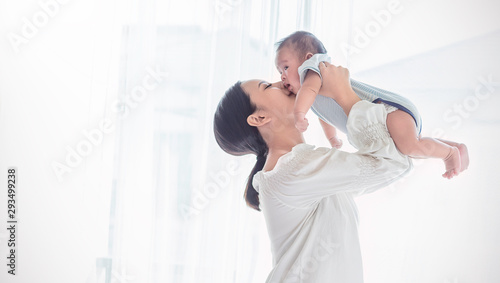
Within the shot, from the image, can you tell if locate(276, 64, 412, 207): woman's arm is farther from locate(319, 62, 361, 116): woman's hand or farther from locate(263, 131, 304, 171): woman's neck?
locate(263, 131, 304, 171): woman's neck

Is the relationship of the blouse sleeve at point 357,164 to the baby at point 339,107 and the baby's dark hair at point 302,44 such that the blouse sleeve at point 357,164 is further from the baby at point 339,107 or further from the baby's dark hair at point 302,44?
the baby's dark hair at point 302,44

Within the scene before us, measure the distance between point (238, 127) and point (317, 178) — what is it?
12.2 inches

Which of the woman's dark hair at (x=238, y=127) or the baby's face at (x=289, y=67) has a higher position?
the baby's face at (x=289, y=67)

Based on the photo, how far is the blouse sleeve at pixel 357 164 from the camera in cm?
89

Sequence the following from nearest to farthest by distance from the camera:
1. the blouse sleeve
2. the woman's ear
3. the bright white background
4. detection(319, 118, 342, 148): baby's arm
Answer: the blouse sleeve
the woman's ear
detection(319, 118, 342, 148): baby's arm
the bright white background

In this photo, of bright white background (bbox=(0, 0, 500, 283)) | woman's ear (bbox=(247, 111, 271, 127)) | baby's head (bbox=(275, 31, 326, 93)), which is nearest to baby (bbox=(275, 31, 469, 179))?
baby's head (bbox=(275, 31, 326, 93))

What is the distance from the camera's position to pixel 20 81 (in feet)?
7.31

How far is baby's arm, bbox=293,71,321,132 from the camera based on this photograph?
2.98 feet

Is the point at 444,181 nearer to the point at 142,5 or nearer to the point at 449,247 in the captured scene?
the point at 449,247

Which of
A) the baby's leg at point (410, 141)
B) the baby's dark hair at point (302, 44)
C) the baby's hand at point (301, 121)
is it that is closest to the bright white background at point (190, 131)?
the baby's dark hair at point (302, 44)

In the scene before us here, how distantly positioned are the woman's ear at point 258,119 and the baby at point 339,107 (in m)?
0.10

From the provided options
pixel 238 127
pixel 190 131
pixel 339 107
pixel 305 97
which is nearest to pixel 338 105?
pixel 339 107

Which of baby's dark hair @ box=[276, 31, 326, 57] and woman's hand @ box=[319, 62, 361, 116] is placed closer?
woman's hand @ box=[319, 62, 361, 116]

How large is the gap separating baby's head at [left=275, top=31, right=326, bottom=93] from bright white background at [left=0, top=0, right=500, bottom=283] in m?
0.87
